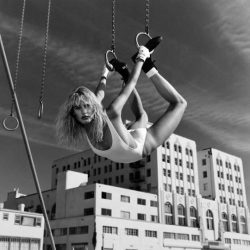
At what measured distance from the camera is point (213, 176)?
89750 millimetres

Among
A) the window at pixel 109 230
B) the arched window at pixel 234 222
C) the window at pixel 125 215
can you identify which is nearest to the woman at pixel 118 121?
the window at pixel 109 230

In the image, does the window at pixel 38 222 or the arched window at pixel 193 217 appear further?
the arched window at pixel 193 217

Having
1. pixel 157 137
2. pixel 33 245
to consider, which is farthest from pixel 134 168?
pixel 157 137

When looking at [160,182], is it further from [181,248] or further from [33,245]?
[33,245]

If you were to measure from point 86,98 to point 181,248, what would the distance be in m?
70.3

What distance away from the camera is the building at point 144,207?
6325 cm

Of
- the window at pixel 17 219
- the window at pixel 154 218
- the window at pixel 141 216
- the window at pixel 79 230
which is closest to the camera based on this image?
the window at pixel 17 219

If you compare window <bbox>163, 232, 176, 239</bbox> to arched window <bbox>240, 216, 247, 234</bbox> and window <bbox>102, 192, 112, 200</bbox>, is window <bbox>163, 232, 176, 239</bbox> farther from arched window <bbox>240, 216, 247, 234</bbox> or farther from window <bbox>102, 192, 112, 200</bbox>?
arched window <bbox>240, 216, 247, 234</bbox>

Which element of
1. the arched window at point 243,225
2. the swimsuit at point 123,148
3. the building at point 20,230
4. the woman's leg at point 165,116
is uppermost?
the arched window at point 243,225

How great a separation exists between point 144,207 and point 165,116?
215 ft

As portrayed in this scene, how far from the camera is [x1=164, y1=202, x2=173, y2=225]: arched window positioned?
74812 mm

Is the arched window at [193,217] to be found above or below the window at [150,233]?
above

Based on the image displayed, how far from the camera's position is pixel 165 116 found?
6.39m

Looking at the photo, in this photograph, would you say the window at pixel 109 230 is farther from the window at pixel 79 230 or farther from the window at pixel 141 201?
the window at pixel 141 201
